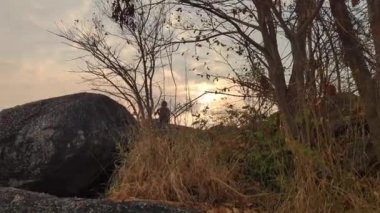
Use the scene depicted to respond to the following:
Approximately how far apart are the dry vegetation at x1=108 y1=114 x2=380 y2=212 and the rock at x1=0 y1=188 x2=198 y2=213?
0.45 m

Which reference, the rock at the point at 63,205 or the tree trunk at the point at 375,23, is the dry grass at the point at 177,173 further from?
the tree trunk at the point at 375,23

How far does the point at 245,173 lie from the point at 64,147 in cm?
293

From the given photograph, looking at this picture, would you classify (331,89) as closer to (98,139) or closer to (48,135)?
(98,139)

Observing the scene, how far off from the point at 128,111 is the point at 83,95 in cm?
73

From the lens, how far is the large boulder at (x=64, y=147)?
8875 millimetres

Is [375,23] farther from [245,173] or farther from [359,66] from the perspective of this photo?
[245,173]

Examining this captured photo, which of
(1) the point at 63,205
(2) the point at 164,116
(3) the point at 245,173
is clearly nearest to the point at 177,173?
(3) the point at 245,173

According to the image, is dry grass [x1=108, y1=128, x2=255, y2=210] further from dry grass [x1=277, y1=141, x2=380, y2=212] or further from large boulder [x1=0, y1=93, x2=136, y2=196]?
large boulder [x1=0, y1=93, x2=136, y2=196]

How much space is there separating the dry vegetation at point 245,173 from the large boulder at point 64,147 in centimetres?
103

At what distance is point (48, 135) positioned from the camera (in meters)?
9.00

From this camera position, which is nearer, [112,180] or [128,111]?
[112,180]

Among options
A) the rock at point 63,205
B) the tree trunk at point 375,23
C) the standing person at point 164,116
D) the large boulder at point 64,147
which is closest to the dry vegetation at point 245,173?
the standing person at point 164,116

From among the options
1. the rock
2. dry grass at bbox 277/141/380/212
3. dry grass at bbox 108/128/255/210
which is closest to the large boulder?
dry grass at bbox 108/128/255/210

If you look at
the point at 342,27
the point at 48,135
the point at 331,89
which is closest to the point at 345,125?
the point at 331,89
